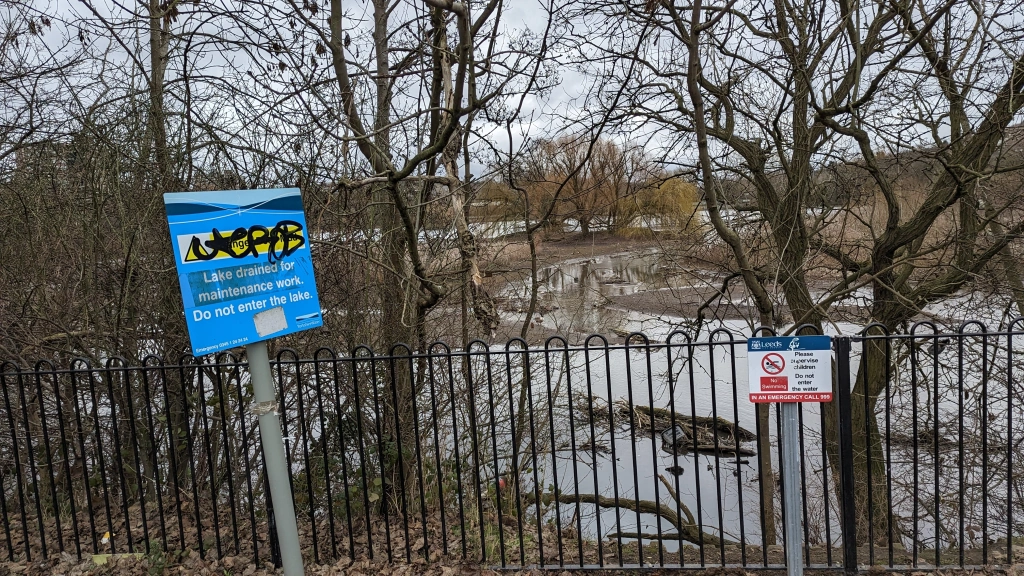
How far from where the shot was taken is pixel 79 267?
215 inches

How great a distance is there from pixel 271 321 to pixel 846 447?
9.66ft

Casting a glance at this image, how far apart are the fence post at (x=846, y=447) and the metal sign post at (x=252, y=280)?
264 cm

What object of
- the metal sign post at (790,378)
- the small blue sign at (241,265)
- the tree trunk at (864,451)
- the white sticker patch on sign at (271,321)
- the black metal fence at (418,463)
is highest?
the small blue sign at (241,265)

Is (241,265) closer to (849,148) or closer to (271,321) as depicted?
(271,321)

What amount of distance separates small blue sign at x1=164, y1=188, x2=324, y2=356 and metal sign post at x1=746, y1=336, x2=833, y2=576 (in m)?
2.03

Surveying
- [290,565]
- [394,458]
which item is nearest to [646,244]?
[394,458]

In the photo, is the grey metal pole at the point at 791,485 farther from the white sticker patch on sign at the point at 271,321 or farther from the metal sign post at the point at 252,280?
the white sticker patch on sign at the point at 271,321

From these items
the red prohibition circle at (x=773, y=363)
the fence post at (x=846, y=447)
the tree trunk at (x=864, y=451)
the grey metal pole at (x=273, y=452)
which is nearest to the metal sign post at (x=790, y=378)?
the red prohibition circle at (x=773, y=363)

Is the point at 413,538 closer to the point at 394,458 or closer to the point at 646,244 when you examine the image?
the point at 394,458

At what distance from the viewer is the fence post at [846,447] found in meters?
3.37

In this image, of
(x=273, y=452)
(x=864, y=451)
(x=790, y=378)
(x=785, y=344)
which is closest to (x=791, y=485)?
(x=790, y=378)

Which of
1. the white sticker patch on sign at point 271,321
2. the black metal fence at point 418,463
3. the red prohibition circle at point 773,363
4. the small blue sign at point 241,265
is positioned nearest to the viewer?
the small blue sign at point 241,265

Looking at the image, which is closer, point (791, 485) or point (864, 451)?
point (791, 485)

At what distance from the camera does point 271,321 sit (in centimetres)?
285
